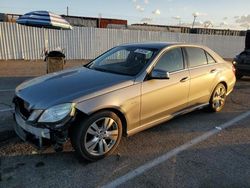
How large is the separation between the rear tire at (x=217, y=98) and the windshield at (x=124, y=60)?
6.47 ft

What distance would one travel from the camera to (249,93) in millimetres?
7434

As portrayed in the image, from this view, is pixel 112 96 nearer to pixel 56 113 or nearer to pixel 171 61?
pixel 56 113

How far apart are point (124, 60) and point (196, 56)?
1.48 meters

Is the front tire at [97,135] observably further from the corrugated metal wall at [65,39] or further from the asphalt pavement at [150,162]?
the corrugated metal wall at [65,39]

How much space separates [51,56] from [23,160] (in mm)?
5570

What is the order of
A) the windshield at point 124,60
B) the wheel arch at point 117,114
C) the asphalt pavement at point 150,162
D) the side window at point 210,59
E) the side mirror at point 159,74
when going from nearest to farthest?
1. the asphalt pavement at point 150,162
2. the wheel arch at point 117,114
3. the side mirror at point 159,74
4. the windshield at point 124,60
5. the side window at point 210,59

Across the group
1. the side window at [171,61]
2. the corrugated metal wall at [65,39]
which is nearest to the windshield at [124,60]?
the side window at [171,61]

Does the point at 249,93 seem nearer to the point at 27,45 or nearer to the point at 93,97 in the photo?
the point at 93,97

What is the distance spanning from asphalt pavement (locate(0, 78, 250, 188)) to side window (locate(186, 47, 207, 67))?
123cm

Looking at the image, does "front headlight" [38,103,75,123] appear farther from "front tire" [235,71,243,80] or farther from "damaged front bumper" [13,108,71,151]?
"front tire" [235,71,243,80]

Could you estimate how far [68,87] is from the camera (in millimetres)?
3334

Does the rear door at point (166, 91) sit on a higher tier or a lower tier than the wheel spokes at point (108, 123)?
higher

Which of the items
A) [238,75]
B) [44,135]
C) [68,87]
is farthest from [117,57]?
[238,75]

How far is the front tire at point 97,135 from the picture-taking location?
306cm
